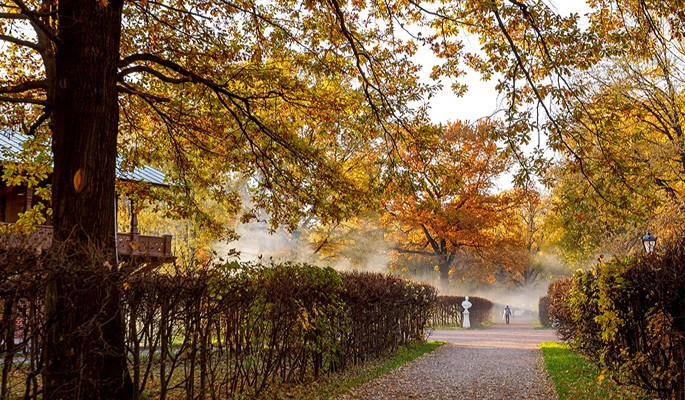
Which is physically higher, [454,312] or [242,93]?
[242,93]

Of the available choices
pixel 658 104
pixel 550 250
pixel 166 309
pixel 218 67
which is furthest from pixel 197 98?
pixel 550 250

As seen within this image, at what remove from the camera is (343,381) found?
1012 centimetres

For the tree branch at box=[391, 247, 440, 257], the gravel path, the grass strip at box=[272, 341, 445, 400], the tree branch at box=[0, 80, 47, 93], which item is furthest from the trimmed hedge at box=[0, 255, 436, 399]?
the tree branch at box=[391, 247, 440, 257]

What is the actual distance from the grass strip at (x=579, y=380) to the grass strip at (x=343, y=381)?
324cm

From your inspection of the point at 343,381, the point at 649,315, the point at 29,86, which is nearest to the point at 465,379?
the point at 343,381

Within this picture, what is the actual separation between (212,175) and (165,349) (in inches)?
284

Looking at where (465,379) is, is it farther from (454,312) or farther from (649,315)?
(454,312)

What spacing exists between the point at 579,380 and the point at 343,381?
160 inches

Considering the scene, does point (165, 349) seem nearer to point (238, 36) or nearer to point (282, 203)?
point (282, 203)

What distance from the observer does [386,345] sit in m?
14.2

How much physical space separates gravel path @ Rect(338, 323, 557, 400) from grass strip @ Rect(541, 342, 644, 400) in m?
0.22

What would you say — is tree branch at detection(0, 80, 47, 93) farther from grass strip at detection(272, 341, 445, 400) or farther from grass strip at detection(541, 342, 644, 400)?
grass strip at detection(541, 342, 644, 400)

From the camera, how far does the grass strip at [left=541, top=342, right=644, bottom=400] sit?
8320 millimetres

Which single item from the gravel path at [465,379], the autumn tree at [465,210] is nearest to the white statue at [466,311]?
the autumn tree at [465,210]
